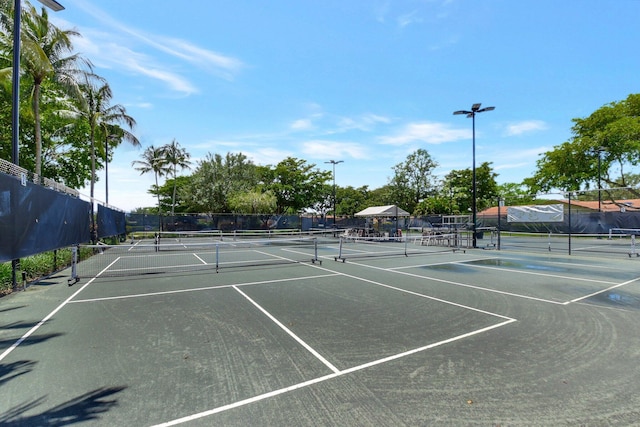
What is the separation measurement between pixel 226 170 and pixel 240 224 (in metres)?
13.9

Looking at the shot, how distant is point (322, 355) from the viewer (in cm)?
425

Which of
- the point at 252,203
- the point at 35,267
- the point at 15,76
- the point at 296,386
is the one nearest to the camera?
the point at 296,386

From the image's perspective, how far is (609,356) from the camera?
13.7ft

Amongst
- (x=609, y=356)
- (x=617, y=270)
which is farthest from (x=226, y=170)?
(x=609, y=356)

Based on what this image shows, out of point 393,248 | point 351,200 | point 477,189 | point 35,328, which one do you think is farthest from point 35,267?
point 351,200

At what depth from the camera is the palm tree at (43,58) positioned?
45.6 feet

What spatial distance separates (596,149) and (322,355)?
129 feet

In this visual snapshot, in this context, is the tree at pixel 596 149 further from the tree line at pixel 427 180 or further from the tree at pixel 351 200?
the tree at pixel 351 200

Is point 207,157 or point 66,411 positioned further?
point 207,157

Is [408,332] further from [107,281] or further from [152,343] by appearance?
[107,281]

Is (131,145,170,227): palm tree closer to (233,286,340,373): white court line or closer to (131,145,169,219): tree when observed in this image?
(131,145,169,219): tree

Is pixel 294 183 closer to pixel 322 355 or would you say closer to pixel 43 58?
pixel 43 58

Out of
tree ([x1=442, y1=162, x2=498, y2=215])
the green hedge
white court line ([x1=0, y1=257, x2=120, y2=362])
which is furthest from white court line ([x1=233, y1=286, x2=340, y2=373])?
tree ([x1=442, y1=162, x2=498, y2=215])

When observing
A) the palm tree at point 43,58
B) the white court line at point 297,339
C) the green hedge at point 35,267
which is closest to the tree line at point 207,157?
the palm tree at point 43,58
